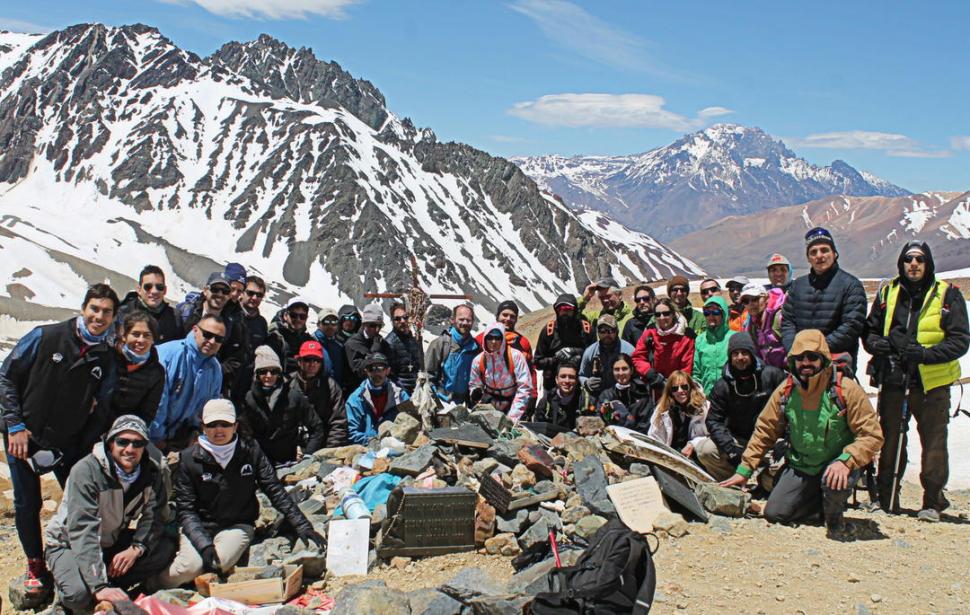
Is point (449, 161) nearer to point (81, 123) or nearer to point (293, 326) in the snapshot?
point (81, 123)

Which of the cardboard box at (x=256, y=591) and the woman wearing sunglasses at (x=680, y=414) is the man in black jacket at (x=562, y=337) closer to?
the woman wearing sunglasses at (x=680, y=414)

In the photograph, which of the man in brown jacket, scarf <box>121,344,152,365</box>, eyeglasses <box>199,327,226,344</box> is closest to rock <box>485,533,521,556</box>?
the man in brown jacket

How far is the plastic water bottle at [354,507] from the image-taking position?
7000 mm

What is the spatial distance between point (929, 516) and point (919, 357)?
1.61 meters

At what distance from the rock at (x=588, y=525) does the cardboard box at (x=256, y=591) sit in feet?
8.47

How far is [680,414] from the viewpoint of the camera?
8.79m

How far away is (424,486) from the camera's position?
7199mm

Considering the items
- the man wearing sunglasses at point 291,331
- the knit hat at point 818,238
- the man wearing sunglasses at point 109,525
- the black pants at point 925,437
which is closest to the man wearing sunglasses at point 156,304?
the man wearing sunglasses at point 291,331

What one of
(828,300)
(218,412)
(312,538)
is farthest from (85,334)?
(828,300)

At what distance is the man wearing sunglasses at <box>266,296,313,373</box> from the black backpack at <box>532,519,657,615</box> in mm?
5421

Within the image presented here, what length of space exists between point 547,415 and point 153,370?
5.08 m

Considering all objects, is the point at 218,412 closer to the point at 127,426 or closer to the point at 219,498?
the point at 127,426

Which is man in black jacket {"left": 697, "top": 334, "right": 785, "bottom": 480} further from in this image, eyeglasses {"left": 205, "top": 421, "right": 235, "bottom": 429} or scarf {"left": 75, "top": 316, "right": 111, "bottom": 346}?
scarf {"left": 75, "top": 316, "right": 111, "bottom": 346}

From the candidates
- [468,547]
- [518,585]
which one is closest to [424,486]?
[468,547]
